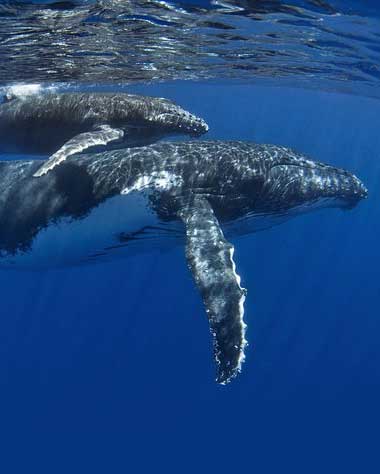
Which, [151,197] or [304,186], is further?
[304,186]

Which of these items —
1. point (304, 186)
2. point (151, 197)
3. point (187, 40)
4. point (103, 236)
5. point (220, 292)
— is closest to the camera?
point (220, 292)

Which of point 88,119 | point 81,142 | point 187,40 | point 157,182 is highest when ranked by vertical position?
point 187,40

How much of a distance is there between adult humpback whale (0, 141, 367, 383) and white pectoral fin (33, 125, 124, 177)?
1.34 ft

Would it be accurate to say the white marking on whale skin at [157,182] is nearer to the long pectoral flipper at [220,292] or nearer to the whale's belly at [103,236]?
the whale's belly at [103,236]

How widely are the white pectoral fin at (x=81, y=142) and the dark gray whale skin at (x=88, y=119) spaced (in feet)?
1.85

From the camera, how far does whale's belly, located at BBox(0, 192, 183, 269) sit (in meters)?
9.44

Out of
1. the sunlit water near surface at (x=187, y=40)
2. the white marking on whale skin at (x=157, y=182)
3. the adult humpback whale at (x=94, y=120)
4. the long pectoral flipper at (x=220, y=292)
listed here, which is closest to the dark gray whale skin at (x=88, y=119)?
the adult humpback whale at (x=94, y=120)

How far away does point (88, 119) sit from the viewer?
12.1 meters

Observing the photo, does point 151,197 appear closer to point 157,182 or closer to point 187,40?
point 157,182

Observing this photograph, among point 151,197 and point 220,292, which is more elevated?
point 151,197

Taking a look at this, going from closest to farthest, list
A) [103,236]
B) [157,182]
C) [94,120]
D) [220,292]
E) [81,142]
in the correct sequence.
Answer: [220,292] < [157,182] < [103,236] < [81,142] < [94,120]

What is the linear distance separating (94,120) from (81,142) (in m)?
2.21

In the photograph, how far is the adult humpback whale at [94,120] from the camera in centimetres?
1191

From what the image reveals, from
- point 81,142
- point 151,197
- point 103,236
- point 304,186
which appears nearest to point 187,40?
point 81,142
